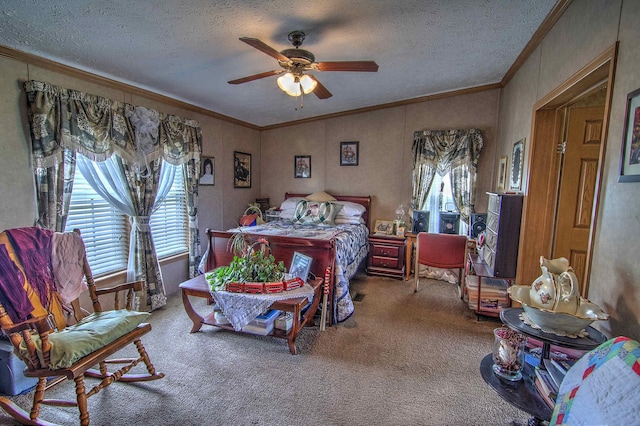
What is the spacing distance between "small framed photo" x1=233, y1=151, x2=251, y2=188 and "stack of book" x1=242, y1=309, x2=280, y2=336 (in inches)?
107

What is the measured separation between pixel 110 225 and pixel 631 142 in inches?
158

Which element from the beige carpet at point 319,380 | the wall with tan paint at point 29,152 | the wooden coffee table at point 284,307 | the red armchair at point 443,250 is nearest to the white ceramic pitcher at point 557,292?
the beige carpet at point 319,380

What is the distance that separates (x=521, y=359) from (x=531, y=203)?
5.33ft

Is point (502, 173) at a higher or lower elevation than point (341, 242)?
higher

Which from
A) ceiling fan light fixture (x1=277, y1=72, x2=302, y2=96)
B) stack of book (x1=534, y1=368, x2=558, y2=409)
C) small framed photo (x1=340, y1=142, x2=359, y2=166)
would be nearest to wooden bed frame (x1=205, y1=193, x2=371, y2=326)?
ceiling fan light fixture (x1=277, y1=72, x2=302, y2=96)

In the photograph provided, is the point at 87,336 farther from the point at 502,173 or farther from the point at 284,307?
the point at 502,173

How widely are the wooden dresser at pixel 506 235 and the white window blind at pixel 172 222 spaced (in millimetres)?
3599

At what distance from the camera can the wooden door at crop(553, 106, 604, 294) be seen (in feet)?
8.04

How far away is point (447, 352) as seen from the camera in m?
2.59

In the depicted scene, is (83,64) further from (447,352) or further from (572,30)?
(447,352)

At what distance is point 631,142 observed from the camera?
1.37 meters

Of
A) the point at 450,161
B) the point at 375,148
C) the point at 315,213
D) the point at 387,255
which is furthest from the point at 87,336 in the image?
the point at 450,161

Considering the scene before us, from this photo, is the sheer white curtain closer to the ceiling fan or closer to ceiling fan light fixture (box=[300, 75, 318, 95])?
the ceiling fan

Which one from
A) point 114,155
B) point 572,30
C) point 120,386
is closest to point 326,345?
point 120,386
